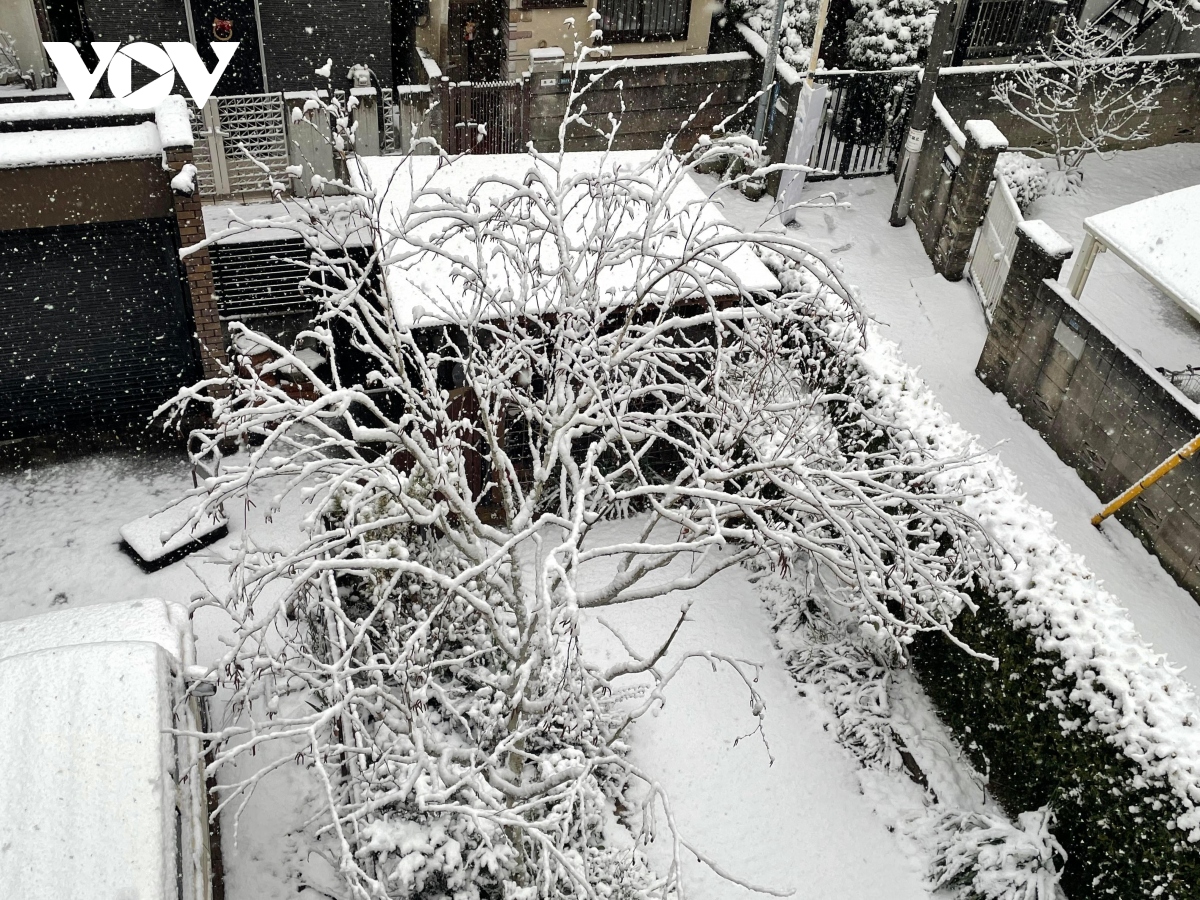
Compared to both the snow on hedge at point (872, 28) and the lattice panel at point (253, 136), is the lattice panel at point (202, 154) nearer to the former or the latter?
the lattice panel at point (253, 136)

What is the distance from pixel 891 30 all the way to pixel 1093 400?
866 centimetres

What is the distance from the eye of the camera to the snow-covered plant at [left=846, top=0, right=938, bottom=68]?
653 inches

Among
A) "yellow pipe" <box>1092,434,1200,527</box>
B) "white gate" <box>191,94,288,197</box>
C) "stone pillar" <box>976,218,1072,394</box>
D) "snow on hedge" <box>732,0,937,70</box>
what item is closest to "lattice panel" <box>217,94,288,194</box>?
"white gate" <box>191,94,288,197</box>

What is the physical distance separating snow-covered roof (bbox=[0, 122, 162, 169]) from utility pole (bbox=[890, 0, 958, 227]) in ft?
34.4

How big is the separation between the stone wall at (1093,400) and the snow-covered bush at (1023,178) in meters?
3.07

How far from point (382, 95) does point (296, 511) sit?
737cm

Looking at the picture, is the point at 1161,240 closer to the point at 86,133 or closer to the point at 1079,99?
the point at 1079,99

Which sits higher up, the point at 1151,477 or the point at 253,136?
the point at 253,136

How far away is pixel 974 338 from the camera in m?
13.3

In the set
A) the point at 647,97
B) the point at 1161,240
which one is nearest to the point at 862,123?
the point at 647,97

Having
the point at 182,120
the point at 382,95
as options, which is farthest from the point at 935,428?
the point at 382,95

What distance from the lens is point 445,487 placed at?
704cm

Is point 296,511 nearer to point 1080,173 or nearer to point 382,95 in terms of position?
point 382,95

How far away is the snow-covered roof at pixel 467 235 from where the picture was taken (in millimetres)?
10414
